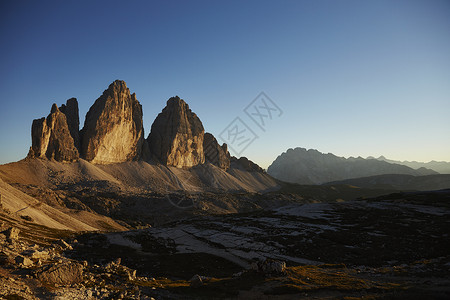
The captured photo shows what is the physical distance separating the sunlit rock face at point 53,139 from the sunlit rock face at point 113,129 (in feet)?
38.8

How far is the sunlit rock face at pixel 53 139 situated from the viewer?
453ft

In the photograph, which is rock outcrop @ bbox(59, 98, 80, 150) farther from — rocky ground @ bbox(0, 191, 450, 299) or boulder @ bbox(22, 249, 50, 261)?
boulder @ bbox(22, 249, 50, 261)

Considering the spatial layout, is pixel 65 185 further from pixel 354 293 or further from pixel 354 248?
pixel 354 293

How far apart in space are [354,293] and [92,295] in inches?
843

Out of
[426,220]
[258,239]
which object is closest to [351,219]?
[426,220]

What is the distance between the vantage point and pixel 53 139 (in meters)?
146

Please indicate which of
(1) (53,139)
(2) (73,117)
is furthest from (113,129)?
(1) (53,139)

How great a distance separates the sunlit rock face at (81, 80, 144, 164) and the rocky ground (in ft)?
386

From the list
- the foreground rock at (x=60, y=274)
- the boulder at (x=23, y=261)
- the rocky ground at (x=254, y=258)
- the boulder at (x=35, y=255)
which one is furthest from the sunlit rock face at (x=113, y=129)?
the foreground rock at (x=60, y=274)

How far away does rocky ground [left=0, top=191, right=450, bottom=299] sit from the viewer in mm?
20469

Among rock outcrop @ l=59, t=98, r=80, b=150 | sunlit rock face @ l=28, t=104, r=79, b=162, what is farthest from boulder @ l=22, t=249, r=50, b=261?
rock outcrop @ l=59, t=98, r=80, b=150

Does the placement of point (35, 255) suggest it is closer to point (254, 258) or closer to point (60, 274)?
point (60, 274)

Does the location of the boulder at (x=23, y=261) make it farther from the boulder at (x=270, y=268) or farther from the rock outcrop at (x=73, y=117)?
the rock outcrop at (x=73, y=117)

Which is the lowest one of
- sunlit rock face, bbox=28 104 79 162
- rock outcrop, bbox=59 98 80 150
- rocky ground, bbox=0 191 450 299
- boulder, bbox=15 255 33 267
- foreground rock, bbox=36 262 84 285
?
rocky ground, bbox=0 191 450 299
